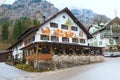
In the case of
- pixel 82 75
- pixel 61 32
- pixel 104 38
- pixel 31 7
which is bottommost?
pixel 82 75

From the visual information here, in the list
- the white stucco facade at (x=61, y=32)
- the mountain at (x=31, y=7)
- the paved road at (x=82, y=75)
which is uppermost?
the mountain at (x=31, y=7)

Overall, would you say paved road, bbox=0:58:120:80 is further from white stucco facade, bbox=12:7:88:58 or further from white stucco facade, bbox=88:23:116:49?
white stucco facade, bbox=88:23:116:49

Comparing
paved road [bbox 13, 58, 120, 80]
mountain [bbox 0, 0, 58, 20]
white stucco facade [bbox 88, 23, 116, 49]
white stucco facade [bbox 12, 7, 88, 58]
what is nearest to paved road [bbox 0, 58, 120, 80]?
paved road [bbox 13, 58, 120, 80]

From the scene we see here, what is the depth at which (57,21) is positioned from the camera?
45.9 m

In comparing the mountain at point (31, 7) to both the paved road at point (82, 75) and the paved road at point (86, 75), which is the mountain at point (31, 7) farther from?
the paved road at point (86, 75)

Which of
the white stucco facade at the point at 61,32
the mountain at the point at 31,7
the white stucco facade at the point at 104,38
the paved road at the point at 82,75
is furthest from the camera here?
the mountain at the point at 31,7

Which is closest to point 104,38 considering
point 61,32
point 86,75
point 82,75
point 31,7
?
point 61,32

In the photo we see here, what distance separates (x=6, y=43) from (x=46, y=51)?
50.4 metres

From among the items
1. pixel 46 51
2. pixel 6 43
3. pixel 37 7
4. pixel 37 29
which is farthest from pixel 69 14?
pixel 37 7

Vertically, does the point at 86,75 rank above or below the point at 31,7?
below

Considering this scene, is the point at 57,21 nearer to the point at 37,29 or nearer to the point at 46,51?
the point at 37,29

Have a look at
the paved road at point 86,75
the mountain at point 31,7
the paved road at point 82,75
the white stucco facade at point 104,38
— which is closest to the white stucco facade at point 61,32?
the paved road at point 82,75

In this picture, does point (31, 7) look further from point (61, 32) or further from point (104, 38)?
point (61, 32)

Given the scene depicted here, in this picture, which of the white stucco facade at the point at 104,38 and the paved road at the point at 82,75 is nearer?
the paved road at the point at 82,75
